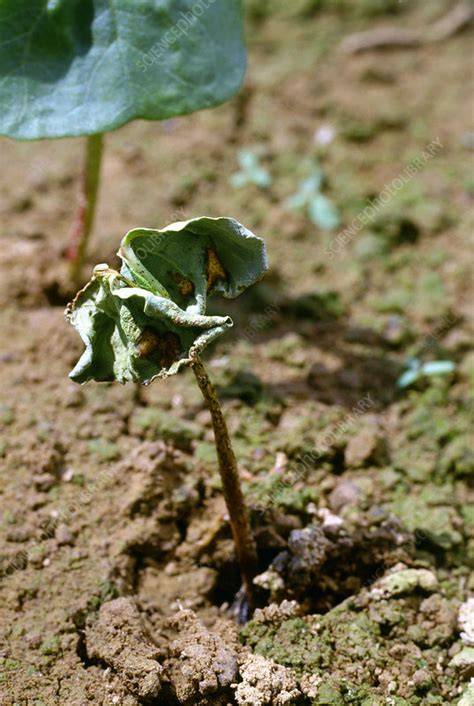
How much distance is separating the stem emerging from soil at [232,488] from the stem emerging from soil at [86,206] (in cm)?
99

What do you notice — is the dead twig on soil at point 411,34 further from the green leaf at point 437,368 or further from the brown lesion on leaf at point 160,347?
the brown lesion on leaf at point 160,347

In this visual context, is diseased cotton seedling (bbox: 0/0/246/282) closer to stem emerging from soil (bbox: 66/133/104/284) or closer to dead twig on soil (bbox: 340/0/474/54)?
stem emerging from soil (bbox: 66/133/104/284)

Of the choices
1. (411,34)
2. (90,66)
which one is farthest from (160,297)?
(411,34)

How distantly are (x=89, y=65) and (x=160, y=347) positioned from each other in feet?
2.76

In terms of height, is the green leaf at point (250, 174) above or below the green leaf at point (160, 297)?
below

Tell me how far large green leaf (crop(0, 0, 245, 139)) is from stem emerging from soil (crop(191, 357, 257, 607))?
0.74 metres

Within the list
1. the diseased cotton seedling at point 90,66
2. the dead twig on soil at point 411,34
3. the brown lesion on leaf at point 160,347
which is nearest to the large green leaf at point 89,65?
the diseased cotton seedling at point 90,66

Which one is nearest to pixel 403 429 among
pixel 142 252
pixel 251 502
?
pixel 251 502

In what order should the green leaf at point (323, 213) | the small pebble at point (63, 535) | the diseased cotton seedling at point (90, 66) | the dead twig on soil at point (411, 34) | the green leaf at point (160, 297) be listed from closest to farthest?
the green leaf at point (160, 297), the small pebble at point (63, 535), the diseased cotton seedling at point (90, 66), the green leaf at point (323, 213), the dead twig on soil at point (411, 34)

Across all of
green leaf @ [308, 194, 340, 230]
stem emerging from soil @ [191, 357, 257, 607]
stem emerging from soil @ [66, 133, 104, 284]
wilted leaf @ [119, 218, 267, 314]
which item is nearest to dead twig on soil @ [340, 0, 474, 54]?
green leaf @ [308, 194, 340, 230]

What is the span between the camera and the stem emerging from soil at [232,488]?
1293 millimetres

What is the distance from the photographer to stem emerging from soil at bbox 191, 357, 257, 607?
129cm

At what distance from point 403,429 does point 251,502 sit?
54 centimetres

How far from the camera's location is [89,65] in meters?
1.74
